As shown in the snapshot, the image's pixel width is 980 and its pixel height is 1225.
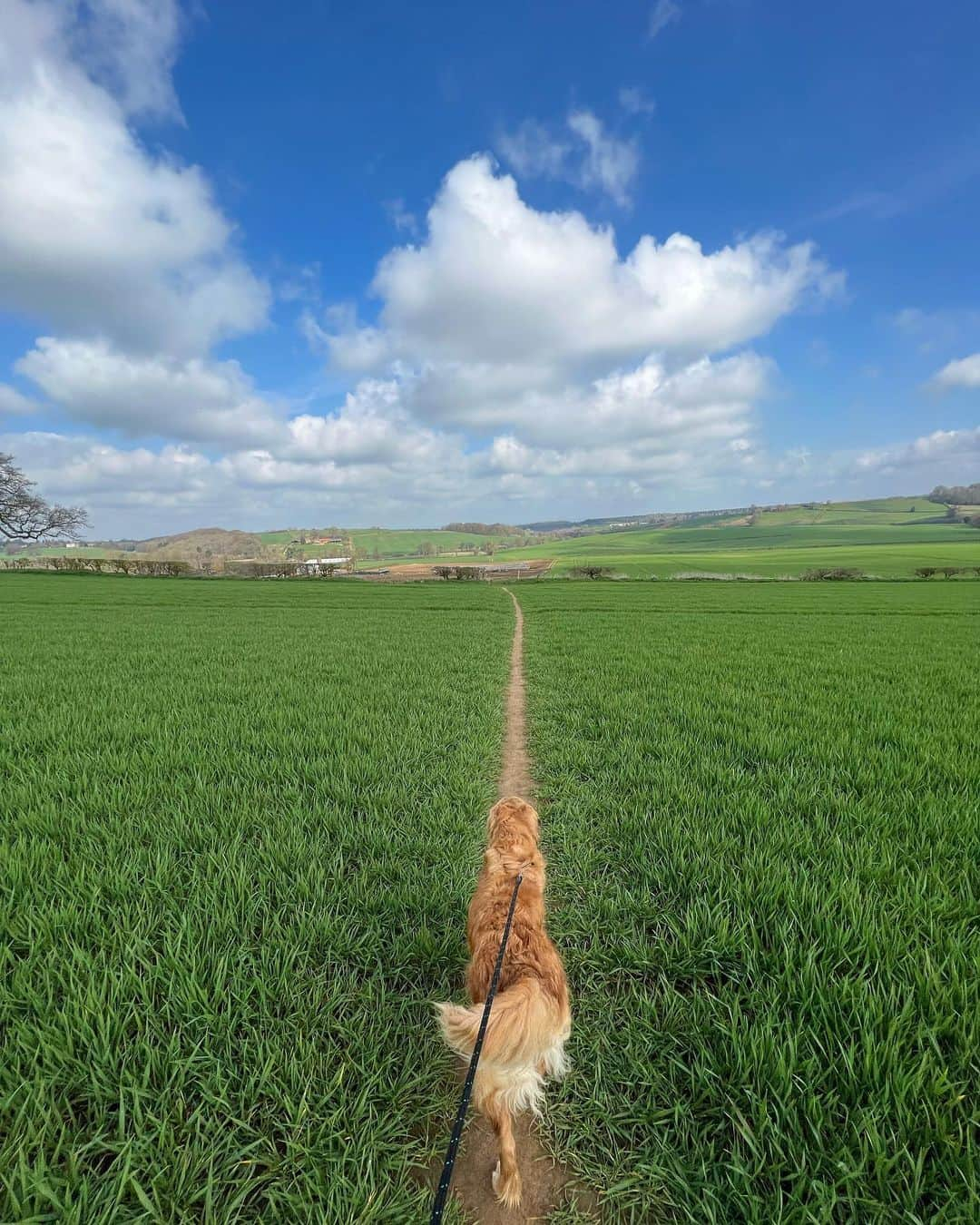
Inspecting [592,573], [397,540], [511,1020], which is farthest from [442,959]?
[397,540]

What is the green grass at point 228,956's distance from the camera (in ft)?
6.06

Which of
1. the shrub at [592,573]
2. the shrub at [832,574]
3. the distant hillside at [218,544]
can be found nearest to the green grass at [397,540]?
the distant hillside at [218,544]

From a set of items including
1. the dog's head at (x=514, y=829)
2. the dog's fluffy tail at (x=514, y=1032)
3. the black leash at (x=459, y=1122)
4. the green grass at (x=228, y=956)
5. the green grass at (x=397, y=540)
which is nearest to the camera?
the black leash at (x=459, y=1122)

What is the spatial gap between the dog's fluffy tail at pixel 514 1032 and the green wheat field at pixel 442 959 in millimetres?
677

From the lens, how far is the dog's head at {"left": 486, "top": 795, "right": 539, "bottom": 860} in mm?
3027

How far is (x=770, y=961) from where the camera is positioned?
272 centimetres

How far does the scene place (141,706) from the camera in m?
7.55

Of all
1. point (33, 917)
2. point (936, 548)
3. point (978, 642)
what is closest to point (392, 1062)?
point (33, 917)

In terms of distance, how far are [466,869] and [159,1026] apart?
215 cm

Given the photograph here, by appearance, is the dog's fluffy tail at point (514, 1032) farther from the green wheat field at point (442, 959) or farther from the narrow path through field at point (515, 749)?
the narrow path through field at point (515, 749)

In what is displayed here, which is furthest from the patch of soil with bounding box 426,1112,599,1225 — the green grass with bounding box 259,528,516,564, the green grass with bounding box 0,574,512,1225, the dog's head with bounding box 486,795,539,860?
the green grass with bounding box 259,528,516,564

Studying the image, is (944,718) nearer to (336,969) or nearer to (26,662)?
(336,969)

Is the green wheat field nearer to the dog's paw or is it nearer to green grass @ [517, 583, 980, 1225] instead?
green grass @ [517, 583, 980, 1225]

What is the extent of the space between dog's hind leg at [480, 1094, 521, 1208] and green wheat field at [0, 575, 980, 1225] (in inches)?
11.0
